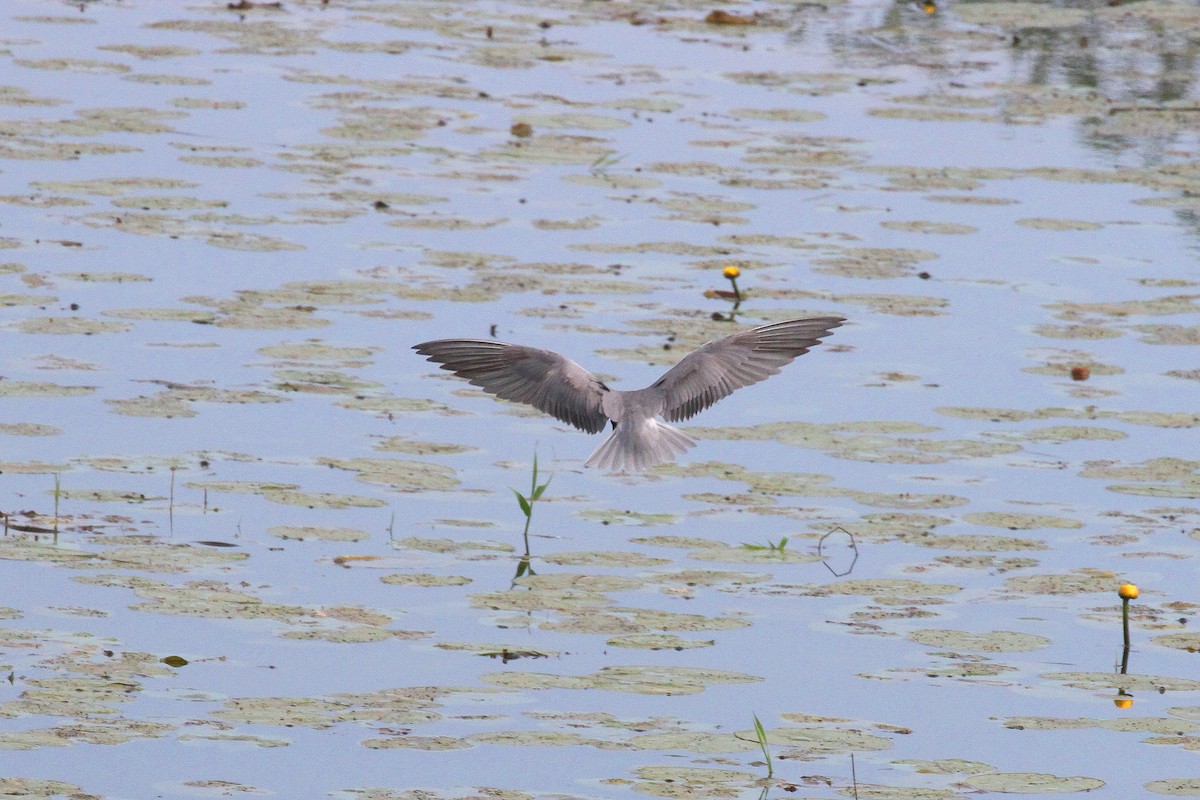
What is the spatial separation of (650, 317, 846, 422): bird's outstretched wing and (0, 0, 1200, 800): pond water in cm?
51

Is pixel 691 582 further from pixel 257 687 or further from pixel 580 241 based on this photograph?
pixel 580 241

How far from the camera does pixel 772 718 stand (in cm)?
523

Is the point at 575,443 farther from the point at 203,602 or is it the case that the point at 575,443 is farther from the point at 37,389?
the point at 203,602

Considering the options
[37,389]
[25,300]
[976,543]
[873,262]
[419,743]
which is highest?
[873,262]

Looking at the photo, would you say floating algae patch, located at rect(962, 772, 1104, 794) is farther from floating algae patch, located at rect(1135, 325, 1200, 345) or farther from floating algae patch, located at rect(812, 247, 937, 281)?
floating algae patch, located at rect(812, 247, 937, 281)

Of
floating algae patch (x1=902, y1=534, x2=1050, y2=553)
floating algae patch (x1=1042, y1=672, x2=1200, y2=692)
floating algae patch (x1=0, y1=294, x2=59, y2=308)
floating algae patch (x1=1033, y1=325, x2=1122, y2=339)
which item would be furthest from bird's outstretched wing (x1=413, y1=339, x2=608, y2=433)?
floating algae patch (x1=1033, y1=325, x2=1122, y2=339)

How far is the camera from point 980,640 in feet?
18.9

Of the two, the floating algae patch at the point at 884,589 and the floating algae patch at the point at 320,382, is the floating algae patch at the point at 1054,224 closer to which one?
the floating algae patch at the point at 320,382

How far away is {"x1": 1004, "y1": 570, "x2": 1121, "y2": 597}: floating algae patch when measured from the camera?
20.2ft

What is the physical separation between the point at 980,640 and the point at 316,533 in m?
1.92

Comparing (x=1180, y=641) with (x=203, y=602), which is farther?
(x=1180, y=641)

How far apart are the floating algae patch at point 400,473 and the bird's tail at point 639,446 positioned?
97cm

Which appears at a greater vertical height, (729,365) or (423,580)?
(729,365)

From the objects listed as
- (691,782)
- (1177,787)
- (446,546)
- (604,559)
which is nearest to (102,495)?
(446,546)
